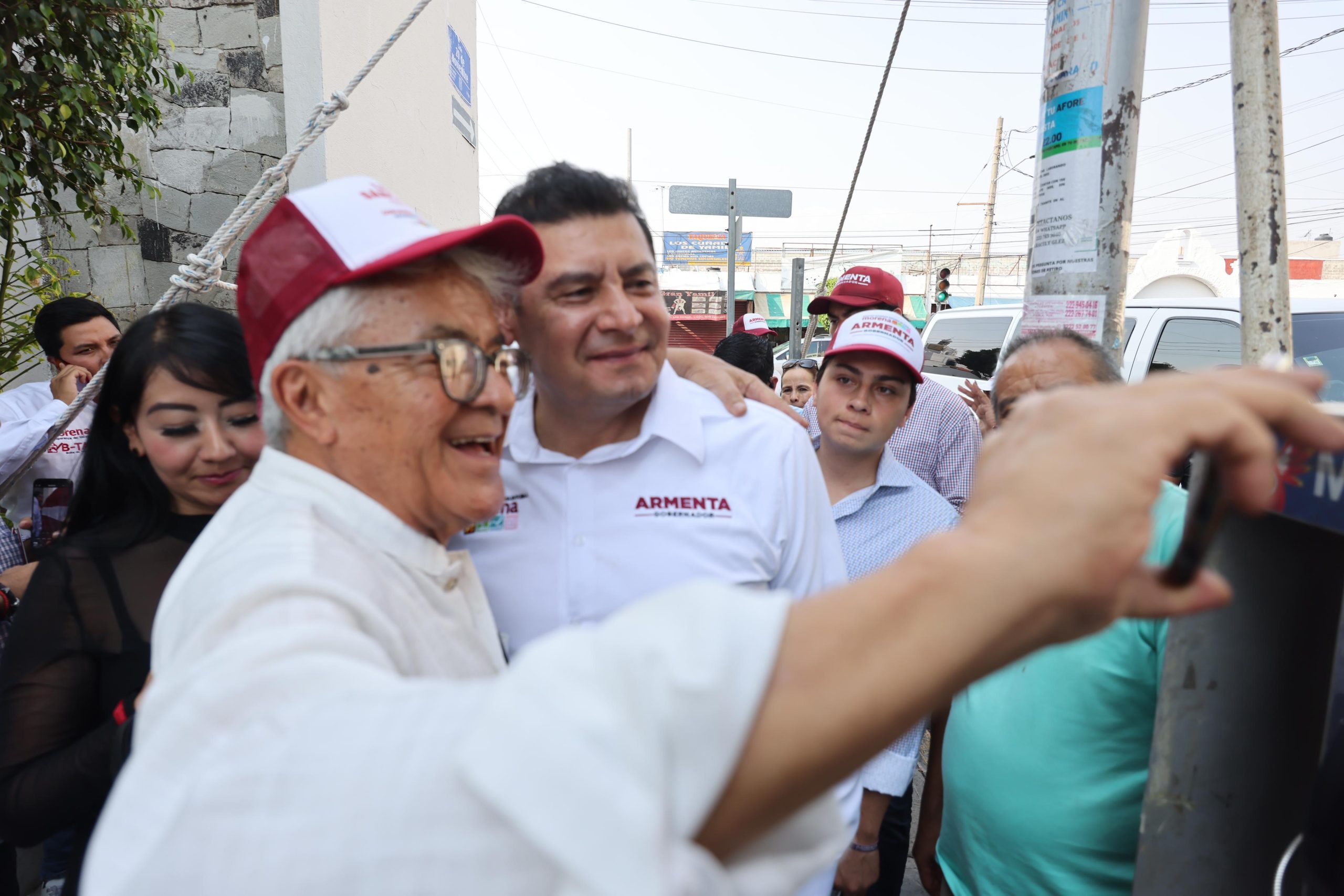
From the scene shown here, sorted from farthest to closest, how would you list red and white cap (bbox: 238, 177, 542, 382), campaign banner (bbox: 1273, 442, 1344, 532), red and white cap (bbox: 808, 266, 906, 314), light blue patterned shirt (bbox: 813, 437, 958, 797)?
1. red and white cap (bbox: 808, 266, 906, 314)
2. light blue patterned shirt (bbox: 813, 437, 958, 797)
3. red and white cap (bbox: 238, 177, 542, 382)
4. campaign banner (bbox: 1273, 442, 1344, 532)

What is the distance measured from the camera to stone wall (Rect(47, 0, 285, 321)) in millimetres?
4969

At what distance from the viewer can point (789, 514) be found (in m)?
1.82

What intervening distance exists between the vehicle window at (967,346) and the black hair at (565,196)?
645cm

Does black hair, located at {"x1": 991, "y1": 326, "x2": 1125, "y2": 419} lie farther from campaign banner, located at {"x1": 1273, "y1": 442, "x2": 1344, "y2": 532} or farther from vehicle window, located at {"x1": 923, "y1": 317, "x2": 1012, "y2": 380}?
vehicle window, located at {"x1": 923, "y1": 317, "x2": 1012, "y2": 380}

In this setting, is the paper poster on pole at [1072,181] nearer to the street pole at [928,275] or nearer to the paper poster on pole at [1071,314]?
the paper poster on pole at [1071,314]

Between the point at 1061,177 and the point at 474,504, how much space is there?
214cm

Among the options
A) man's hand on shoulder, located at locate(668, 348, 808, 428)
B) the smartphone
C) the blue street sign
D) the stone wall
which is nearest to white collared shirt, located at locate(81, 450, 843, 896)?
man's hand on shoulder, located at locate(668, 348, 808, 428)

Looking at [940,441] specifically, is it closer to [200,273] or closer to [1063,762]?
[1063,762]

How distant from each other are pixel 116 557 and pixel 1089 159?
2.78 metres

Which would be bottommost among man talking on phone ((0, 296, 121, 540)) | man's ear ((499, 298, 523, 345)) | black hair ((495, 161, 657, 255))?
man talking on phone ((0, 296, 121, 540))

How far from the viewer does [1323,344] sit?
517cm

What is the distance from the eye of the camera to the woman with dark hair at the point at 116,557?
5.21 ft

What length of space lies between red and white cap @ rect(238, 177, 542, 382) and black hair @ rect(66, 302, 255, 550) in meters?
0.92

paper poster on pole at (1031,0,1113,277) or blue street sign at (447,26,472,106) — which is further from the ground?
blue street sign at (447,26,472,106)
